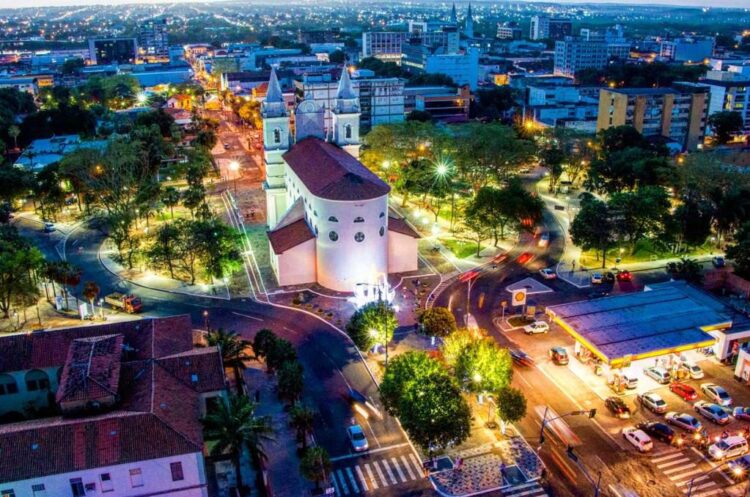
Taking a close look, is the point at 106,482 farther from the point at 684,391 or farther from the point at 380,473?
the point at 684,391

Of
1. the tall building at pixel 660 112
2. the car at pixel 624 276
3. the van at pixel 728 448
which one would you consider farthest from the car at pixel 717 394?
the tall building at pixel 660 112

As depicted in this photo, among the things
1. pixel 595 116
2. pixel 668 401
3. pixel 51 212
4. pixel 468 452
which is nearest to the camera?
pixel 468 452

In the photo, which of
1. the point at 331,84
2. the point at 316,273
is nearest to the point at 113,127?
the point at 331,84

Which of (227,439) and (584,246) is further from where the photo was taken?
(584,246)

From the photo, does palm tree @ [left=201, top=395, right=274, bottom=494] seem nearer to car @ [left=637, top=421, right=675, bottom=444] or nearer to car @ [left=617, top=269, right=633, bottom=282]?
car @ [left=637, top=421, right=675, bottom=444]

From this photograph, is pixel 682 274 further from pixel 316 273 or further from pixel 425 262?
pixel 316 273

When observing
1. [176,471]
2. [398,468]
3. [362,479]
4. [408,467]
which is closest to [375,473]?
[362,479]
